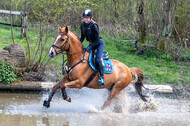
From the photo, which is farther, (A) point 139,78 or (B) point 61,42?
(A) point 139,78

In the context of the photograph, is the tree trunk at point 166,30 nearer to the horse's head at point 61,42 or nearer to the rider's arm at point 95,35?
the rider's arm at point 95,35

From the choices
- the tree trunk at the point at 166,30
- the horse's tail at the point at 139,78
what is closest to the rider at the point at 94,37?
the horse's tail at the point at 139,78

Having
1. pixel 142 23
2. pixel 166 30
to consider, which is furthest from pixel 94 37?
pixel 142 23

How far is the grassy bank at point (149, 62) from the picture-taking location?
10.8 meters

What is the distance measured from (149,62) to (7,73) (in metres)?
7.13

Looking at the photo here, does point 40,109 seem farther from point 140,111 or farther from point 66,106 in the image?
point 140,111

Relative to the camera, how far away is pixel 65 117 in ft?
21.1

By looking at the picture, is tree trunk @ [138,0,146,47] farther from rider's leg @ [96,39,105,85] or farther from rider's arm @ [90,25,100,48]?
rider's arm @ [90,25,100,48]

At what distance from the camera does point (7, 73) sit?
859cm

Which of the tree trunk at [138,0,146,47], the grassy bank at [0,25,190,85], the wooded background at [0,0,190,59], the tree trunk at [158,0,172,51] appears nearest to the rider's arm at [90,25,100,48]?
the grassy bank at [0,25,190,85]

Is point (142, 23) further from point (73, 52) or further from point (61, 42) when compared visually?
point (61, 42)

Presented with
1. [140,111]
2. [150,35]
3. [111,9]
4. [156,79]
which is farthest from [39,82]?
[111,9]

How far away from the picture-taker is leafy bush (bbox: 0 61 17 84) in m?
8.52

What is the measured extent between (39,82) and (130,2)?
10.9 meters
